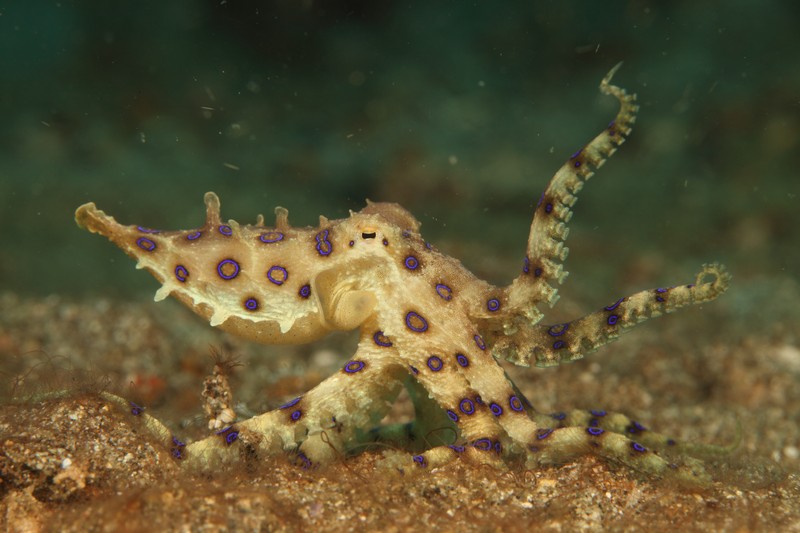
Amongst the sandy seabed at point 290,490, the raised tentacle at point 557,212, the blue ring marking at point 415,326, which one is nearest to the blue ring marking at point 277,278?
the blue ring marking at point 415,326

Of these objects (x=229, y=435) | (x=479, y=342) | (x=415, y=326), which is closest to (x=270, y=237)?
(x=415, y=326)

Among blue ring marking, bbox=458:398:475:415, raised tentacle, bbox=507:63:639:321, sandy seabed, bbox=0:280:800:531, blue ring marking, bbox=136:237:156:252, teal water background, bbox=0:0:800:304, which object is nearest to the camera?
sandy seabed, bbox=0:280:800:531

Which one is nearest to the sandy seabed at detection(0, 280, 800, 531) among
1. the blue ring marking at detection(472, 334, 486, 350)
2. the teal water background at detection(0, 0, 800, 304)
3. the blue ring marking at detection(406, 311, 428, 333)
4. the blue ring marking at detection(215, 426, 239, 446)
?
the blue ring marking at detection(215, 426, 239, 446)

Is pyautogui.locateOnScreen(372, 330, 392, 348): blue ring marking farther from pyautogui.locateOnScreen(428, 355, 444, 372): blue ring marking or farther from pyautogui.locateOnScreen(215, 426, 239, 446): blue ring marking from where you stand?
pyautogui.locateOnScreen(215, 426, 239, 446): blue ring marking

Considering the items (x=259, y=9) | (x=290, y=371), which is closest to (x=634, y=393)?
(x=290, y=371)

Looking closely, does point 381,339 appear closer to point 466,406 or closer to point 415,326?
point 415,326

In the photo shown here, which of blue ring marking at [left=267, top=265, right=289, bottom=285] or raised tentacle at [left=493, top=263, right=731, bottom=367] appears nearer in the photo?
raised tentacle at [left=493, top=263, right=731, bottom=367]
